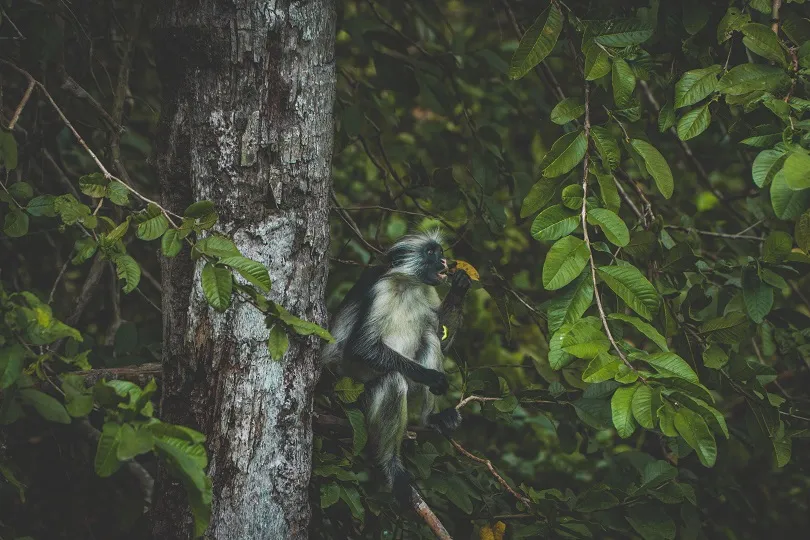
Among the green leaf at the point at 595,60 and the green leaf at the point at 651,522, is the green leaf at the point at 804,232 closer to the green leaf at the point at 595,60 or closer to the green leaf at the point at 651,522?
the green leaf at the point at 595,60

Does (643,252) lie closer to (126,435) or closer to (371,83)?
(371,83)

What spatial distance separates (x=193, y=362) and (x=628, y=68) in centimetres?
165

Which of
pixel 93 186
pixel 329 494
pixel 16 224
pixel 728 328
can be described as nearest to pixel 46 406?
pixel 93 186

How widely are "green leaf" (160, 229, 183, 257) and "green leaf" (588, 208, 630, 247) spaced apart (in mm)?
1192

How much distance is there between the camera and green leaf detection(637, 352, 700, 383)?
2.23 meters

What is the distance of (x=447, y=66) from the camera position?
446 cm

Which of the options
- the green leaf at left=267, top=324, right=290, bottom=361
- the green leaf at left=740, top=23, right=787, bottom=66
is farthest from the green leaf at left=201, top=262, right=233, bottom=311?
the green leaf at left=740, top=23, right=787, bottom=66

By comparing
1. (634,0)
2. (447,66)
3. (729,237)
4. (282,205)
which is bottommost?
(729,237)

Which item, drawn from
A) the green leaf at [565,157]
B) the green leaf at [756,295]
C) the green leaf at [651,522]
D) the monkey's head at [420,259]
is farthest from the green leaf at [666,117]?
the monkey's head at [420,259]

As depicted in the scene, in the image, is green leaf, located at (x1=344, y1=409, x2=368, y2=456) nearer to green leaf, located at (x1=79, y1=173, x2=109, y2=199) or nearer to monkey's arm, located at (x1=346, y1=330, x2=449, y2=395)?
monkey's arm, located at (x1=346, y1=330, x2=449, y2=395)

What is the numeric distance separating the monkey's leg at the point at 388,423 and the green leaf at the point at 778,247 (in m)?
1.76

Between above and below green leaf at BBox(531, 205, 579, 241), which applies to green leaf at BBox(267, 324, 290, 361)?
below

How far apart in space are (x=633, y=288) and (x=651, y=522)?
1214 millimetres

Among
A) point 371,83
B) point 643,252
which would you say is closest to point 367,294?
point 371,83
